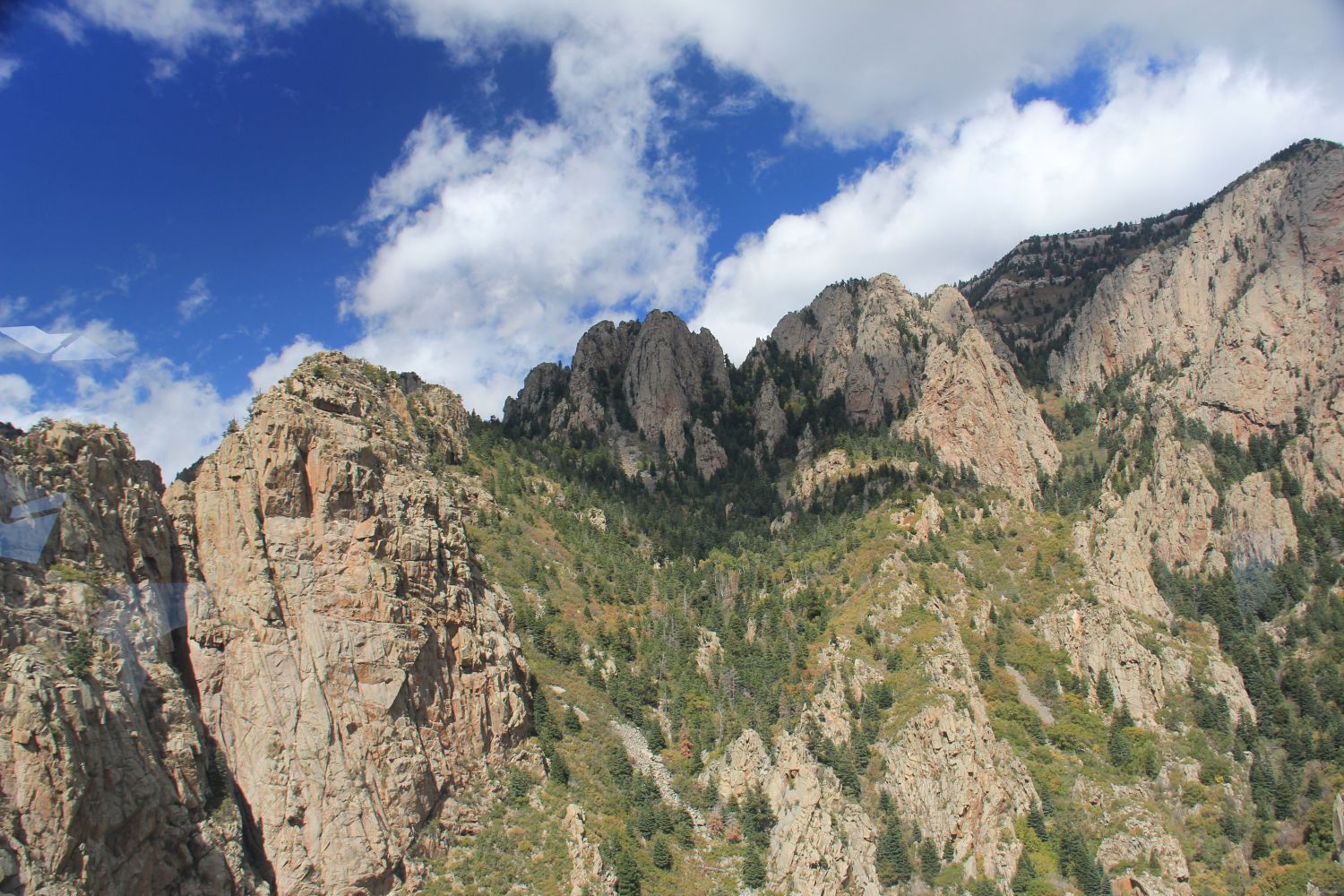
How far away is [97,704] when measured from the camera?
43.6m

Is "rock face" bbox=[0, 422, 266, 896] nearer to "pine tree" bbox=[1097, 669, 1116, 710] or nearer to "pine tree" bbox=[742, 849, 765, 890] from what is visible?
"pine tree" bbox=[742, 849, 765, 890]

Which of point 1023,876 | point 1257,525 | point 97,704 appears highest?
point 97,704

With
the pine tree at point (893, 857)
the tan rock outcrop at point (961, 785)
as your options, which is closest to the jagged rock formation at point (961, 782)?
the tan rock outcrop at point (961, 785)

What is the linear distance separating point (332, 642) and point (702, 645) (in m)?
59.1

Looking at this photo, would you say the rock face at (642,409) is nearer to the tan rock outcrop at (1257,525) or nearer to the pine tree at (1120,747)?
the tan rock outcrop at (1257,525)

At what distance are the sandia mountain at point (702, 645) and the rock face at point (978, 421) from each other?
876mm

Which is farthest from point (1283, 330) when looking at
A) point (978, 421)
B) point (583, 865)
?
point (583, 865)

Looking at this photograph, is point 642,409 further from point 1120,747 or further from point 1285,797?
point 1285,797

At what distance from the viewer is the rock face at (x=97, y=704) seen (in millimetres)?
39094

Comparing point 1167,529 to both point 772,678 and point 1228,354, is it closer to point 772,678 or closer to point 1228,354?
point 1228,354

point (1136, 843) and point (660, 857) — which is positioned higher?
point (660, 857)

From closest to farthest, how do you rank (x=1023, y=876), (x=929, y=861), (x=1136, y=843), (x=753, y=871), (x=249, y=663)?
(x=249, y=663)
(x=753, y=871)
(x=1023, y=876)
(x=929, y=861)
(x=1136, y=843)

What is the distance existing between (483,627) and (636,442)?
109825 millimetres

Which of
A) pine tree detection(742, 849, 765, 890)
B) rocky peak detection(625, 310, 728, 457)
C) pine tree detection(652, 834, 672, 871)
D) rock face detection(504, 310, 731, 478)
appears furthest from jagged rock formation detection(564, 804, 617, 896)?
rocky peak detection(625, 310, 728, 457)
